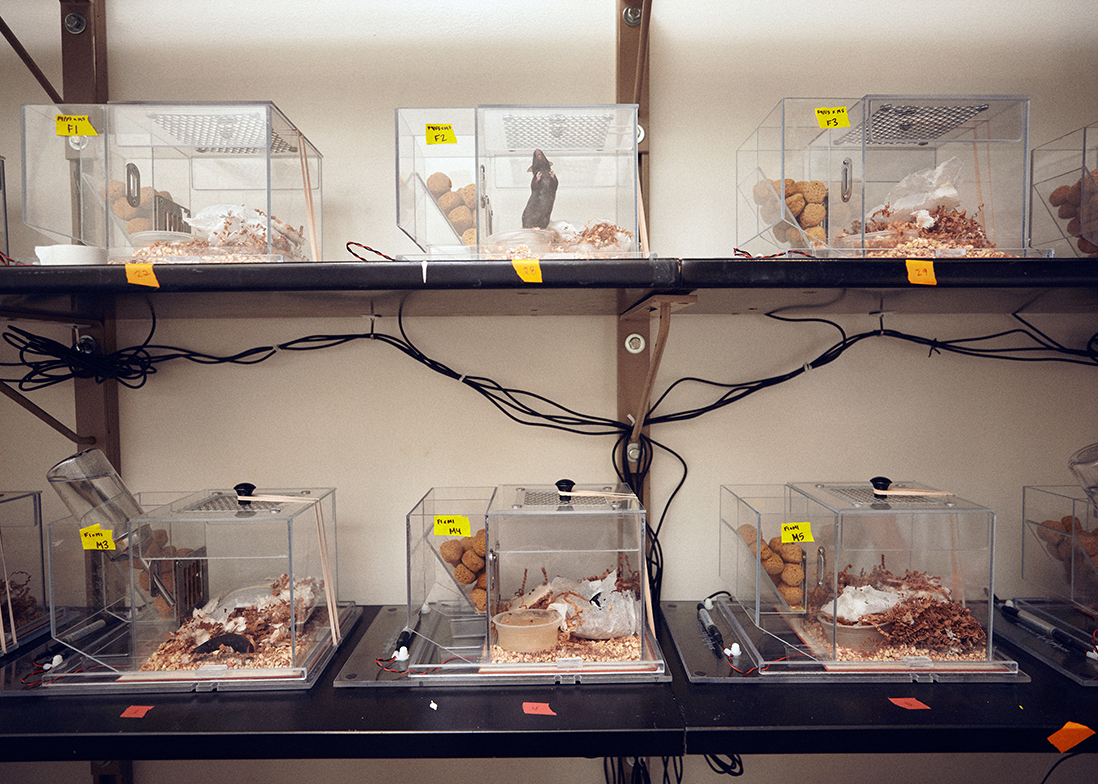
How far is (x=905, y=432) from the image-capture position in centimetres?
142

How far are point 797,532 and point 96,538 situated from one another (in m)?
1.26

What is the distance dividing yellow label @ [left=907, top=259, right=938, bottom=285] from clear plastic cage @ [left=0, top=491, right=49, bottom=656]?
5.51 ft

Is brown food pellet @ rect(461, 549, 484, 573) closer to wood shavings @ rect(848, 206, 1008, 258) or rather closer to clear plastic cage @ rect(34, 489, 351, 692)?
clear plastic cage @ rect(34, 489, 351, 692)

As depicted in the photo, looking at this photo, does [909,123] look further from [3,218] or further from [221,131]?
[3,218]

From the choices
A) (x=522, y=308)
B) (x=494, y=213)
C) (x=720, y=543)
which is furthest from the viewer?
(x=720, y=543)

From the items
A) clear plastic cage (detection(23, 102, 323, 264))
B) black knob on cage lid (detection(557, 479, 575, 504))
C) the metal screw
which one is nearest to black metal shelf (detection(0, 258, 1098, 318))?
clear plastic cage (detection(23, 102, 323, 264))

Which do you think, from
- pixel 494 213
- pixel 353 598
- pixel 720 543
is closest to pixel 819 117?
pixel 494 213

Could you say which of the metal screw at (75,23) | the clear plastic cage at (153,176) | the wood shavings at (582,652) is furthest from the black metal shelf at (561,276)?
the metal screw at (75,23)

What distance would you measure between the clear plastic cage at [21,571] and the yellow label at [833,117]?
169 centimetres

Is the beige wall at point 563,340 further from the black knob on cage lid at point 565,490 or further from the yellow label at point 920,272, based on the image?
the yellow label at point 920,272

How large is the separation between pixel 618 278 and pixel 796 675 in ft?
2.40

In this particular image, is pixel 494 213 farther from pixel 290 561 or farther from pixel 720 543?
pixel 720 543

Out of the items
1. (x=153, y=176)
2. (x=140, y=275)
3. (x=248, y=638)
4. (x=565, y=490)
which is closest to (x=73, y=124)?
(x=153, y=176)

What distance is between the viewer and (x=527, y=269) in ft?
3.09
